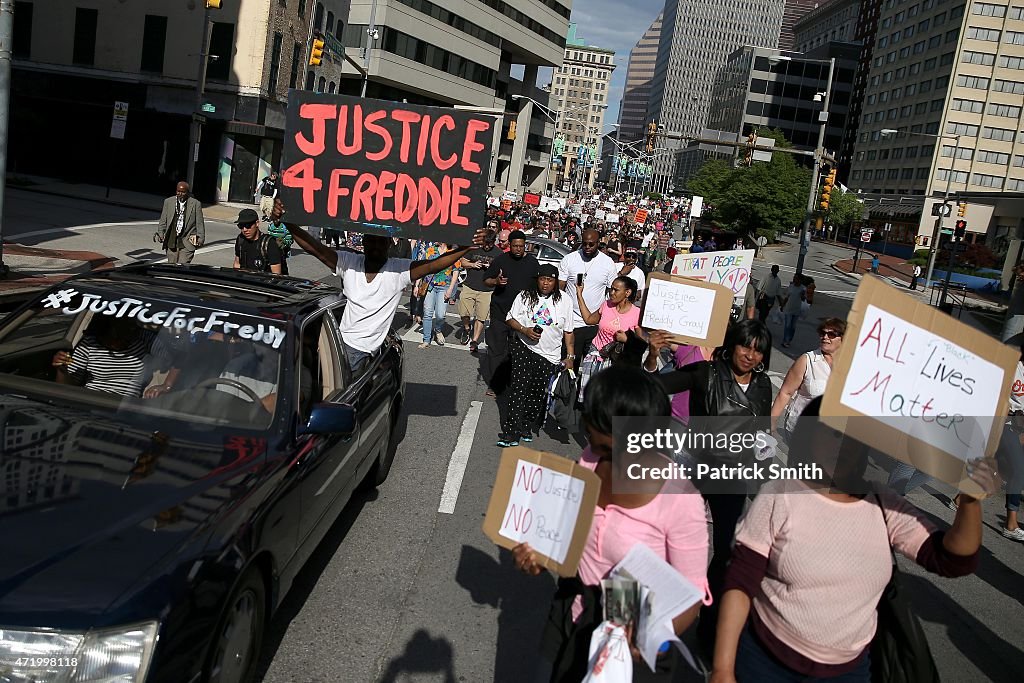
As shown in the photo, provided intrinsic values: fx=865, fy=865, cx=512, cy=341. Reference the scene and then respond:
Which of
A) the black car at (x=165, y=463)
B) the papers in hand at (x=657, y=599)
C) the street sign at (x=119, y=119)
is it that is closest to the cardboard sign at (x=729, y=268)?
the black car at (x=165, y=463)

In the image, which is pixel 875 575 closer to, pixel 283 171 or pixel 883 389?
pixel 883 389

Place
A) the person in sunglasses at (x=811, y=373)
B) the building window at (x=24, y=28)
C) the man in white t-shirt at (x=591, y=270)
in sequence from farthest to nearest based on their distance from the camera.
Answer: the building window at (x=24, y=28) → the man in white t-shirt at (x=591, y=270) → the person in sunglasses at (x=811, y=373)

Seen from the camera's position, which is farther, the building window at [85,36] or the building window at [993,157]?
the building window at [993,157]

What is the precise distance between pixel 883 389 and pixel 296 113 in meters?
5.01

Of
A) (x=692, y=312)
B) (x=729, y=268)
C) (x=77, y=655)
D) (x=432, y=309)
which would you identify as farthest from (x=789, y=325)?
(x=77, y=655)

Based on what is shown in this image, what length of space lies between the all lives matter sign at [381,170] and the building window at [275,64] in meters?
33.5

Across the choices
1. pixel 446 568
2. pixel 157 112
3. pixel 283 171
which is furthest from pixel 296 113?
pixel 157 112

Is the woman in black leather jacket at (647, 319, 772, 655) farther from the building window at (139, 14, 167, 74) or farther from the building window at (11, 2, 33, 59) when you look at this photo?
the building window at (11, 2, 33, 59)

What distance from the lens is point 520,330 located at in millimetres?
8367

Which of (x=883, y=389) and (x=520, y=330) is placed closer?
(x=883, y=389)

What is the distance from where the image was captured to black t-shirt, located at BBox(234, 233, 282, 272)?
12125mm

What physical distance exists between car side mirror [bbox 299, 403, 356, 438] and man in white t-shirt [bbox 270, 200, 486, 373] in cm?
191

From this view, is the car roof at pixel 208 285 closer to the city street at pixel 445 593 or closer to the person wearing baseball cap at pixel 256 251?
the city street at pixel 445 593

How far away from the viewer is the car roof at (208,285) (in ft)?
15.6
